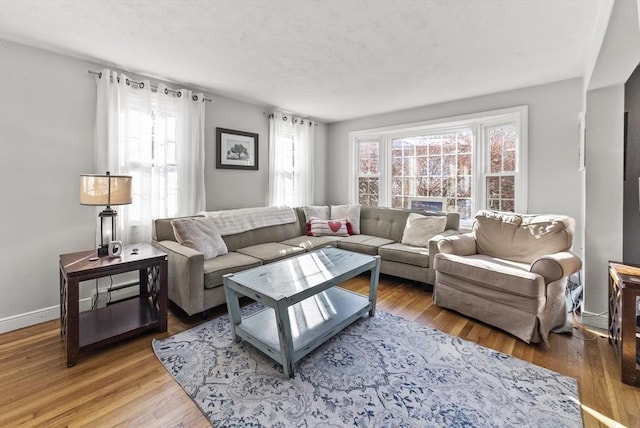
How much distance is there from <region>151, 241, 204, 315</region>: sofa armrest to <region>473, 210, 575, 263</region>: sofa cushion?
9.14 ft

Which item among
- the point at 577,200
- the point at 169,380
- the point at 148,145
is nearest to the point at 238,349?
the point at 169,380

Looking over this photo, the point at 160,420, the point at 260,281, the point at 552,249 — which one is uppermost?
the point at 552,249

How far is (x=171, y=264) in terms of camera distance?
2.63 metres

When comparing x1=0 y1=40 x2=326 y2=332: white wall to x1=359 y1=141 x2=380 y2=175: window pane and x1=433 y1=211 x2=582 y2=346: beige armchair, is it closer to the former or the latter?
x1=433 y1=211 x2=582 y2=346: beige armchair

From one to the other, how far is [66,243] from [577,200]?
5.14 meters

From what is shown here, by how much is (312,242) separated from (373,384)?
7.15 feet

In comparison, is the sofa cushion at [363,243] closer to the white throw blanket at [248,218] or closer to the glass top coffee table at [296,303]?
the white throw blanket at [248,218]

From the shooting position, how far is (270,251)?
3.30 meters

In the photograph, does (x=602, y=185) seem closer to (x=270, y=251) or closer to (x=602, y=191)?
(x=602, y=191)

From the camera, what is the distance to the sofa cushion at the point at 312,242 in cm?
364

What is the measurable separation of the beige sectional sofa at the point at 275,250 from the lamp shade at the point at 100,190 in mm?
653

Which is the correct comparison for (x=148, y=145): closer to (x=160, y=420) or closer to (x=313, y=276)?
(x=313, y=276)

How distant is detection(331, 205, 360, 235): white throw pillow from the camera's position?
14.5 feet

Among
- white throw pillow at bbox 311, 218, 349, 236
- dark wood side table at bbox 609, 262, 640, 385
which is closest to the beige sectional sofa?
white throw pillow at bbox 311, 218, 349, 236
